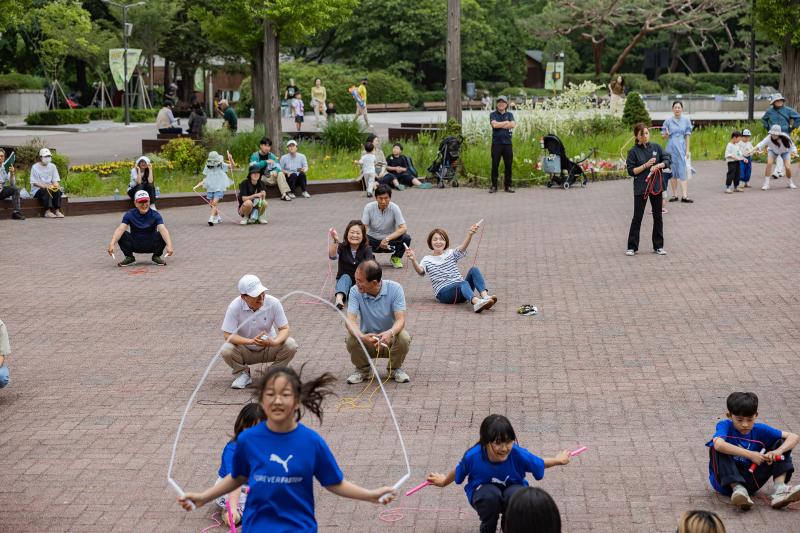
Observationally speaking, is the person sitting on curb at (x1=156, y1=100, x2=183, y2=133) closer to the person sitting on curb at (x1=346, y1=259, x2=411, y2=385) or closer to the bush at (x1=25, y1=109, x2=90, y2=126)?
the bush at (x1=25, y1=109, x2=90, y2=126)

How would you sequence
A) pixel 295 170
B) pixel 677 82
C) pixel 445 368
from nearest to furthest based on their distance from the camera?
pixel 445 368 → pixel 295 170 → pixel 677 82

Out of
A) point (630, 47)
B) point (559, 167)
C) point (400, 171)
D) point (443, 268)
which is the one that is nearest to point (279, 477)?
point (443, 268)

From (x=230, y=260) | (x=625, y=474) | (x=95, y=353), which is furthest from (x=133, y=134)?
(x=625, y=474)

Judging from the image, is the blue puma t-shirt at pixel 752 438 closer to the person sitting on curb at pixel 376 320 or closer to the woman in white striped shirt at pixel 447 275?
the person sitting on curb at pixel 376 320

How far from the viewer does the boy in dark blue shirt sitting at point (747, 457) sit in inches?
258

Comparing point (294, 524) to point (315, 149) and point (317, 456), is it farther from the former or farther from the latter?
point (315, 149)

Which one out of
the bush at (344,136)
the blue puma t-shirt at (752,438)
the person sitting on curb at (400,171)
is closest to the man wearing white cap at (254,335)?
the blue puma t-shirt at (752,438)

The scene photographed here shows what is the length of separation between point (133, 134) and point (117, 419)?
3665cm

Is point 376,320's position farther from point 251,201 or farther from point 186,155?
point 186,155

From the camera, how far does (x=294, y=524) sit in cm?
473

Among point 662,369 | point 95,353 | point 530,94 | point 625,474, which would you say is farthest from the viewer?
point 530,94

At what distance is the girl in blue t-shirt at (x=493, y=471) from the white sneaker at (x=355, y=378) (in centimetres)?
330

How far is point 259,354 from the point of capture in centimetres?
927

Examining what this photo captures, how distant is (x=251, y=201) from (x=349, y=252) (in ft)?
25.1
